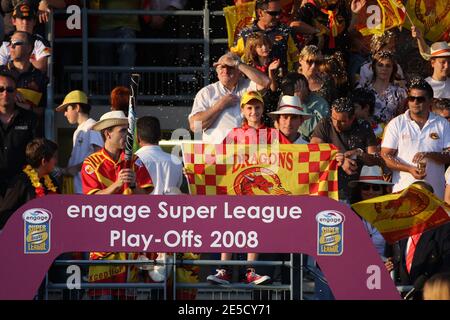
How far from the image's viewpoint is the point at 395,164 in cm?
1195

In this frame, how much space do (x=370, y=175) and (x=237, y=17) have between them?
9.81 feet

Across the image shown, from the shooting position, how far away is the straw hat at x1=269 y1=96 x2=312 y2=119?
1162cm

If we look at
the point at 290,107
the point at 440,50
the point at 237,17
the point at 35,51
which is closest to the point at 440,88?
the point at 440,50

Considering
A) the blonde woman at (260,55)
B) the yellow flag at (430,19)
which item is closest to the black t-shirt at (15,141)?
the blonde woman at (260,55)

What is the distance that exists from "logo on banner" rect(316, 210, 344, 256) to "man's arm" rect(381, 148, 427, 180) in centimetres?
323

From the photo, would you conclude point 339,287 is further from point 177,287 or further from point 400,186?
point 400,186

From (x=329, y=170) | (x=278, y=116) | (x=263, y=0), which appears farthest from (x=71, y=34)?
(x=329, y=170)

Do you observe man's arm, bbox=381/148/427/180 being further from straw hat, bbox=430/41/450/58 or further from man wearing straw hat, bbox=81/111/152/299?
man wearing straw hat, bbox=81/111/152/299

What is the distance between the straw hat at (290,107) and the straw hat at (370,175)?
691 mm

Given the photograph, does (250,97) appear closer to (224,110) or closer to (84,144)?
(224,110)

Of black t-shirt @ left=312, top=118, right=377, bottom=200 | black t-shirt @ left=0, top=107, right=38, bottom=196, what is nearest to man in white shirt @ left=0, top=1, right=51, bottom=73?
black t-shirt @ left=0, top=107, right=38, bottom=196

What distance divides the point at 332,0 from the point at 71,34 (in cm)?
258

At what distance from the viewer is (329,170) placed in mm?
10273

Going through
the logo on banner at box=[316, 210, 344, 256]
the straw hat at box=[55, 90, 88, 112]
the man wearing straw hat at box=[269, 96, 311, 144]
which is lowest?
the logo on banner at box=[316, 210, 344, 256]
